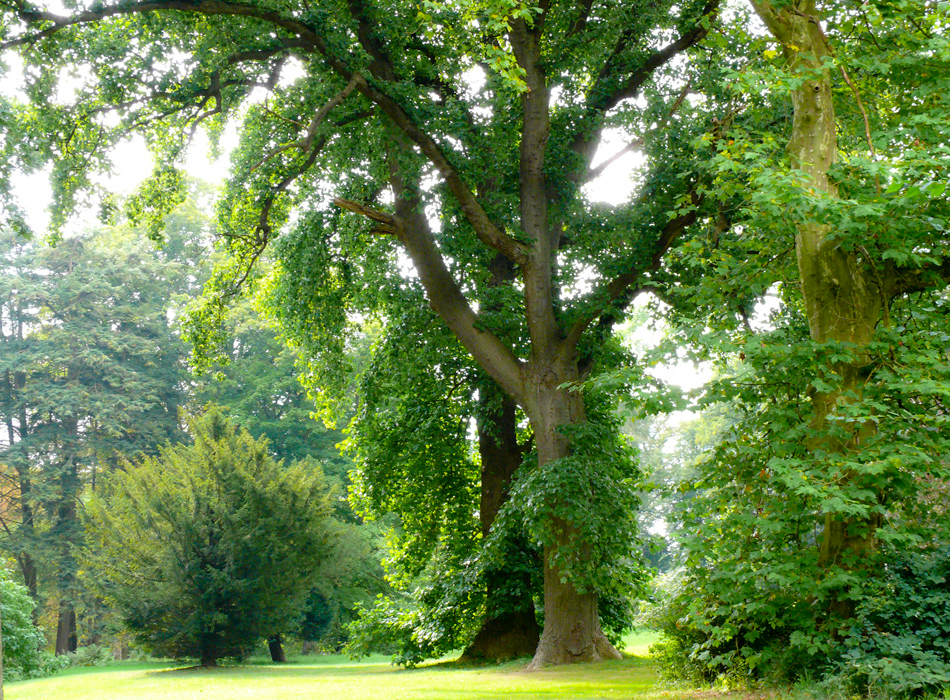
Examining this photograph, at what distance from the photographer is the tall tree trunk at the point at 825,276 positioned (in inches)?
305

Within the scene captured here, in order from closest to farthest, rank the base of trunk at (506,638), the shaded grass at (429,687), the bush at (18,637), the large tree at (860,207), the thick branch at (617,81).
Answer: the large tree at (860,207) < the shaded grass at (429,687) < the thick branch at (617,81) < the base of trunk at (506,638) < the bush at (18,637)

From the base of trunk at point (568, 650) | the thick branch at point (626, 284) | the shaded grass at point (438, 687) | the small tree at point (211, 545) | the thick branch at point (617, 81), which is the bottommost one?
the shaded grass at point (438, 687)

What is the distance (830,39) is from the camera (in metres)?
9.10

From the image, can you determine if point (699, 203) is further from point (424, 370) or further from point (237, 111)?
point (237, 111)

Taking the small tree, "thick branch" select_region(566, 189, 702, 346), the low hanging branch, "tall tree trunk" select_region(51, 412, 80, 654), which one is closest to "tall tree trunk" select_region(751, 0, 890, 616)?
"thick branch" select_region(566, 189, 702, 346)

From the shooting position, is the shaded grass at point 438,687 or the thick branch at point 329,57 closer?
the shaded grass at point 438,687

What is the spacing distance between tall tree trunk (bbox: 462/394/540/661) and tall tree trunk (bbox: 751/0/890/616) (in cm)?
714

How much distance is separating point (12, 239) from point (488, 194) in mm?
29989

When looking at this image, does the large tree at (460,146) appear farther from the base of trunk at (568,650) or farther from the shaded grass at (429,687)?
the shaded grass at (429,687)

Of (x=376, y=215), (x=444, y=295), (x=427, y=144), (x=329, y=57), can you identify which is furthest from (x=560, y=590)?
(x=329, y=57)

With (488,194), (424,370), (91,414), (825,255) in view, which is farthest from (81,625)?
(825,255)

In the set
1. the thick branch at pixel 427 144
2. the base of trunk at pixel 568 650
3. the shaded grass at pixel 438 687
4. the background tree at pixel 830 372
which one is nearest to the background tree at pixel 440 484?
the shaded grass at pixel 438 687

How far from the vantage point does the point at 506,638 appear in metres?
15.2

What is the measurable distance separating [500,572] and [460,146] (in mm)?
7387
